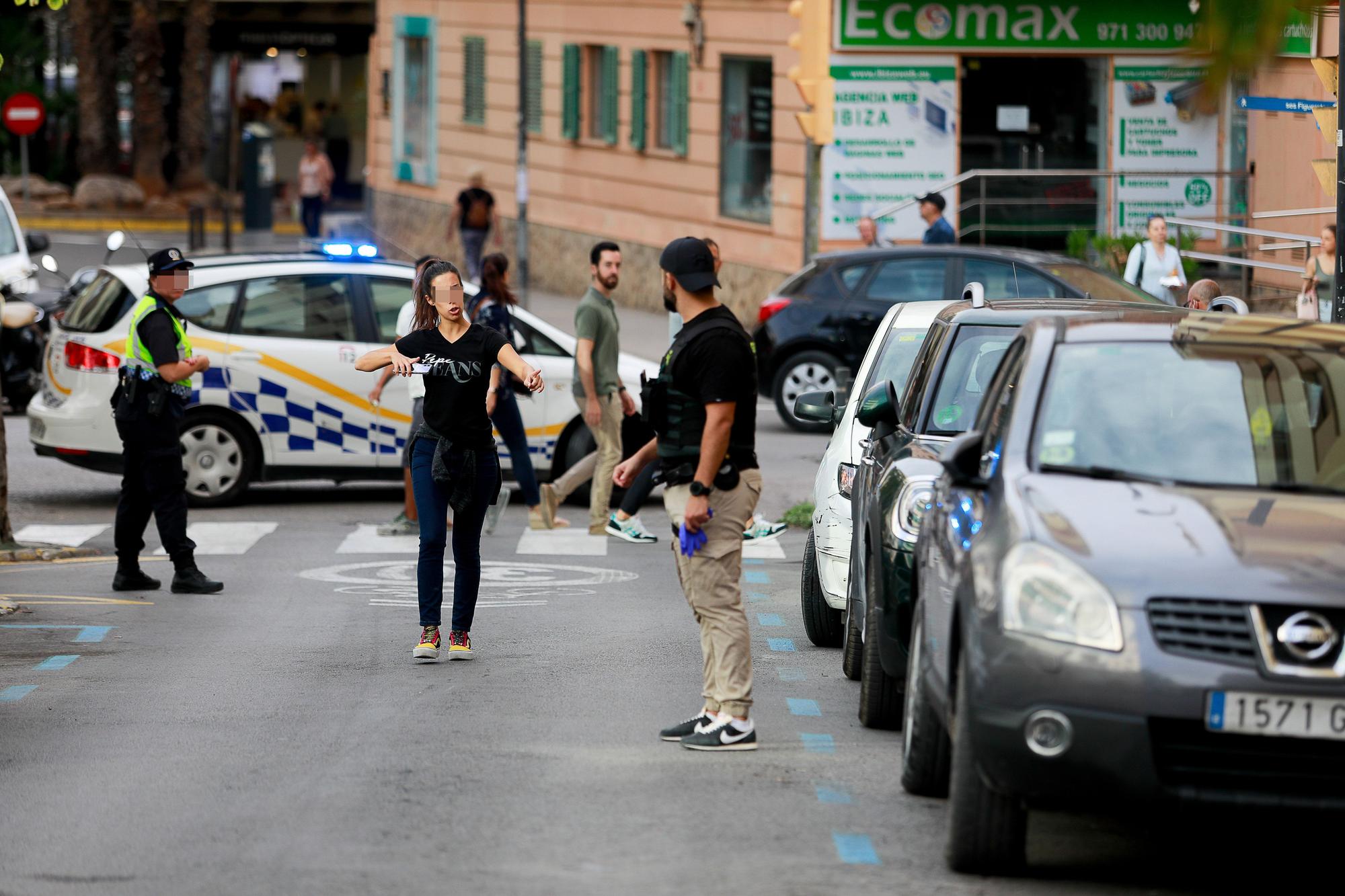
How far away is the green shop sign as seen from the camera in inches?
994

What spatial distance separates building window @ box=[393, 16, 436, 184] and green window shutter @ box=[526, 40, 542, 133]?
4.62 metres

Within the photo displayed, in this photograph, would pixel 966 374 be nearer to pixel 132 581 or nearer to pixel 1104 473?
pixel 1104 473

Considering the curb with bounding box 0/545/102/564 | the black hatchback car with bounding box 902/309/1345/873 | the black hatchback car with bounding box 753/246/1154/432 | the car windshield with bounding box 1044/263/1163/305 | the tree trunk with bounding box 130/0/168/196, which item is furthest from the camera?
the tree trunk with bounding box 130/0/168/196

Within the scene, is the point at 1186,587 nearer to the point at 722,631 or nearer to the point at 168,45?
the point at 722,631

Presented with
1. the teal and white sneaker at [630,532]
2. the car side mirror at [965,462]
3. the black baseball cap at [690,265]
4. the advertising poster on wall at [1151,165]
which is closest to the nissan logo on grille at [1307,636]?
the car side mirror at [965,462]

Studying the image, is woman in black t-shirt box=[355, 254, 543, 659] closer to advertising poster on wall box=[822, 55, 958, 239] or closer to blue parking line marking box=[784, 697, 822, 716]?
blue parking line marking box=[784, 697, 822, 716]

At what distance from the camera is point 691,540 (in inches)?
290

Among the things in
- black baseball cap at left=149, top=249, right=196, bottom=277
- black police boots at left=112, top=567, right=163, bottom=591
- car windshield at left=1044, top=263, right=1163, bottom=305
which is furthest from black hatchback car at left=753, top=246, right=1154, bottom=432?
black baseball cap at left=149, top=249, right=196, bottom=277

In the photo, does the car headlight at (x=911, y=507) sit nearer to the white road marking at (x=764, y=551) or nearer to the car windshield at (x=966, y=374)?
the car windshield at (x=966, y=374)

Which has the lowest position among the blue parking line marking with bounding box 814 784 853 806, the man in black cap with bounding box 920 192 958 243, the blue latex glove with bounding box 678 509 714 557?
the blue parking line marking with bounding box 814 784 853 806

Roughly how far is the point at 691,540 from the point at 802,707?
1363mm

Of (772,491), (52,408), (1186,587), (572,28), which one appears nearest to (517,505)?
(772,491)

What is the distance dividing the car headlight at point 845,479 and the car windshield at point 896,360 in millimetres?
669

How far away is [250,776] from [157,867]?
114 cm
